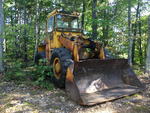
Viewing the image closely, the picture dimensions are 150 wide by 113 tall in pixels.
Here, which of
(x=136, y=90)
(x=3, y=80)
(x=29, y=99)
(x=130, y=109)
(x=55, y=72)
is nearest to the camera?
(x=130, y=109)

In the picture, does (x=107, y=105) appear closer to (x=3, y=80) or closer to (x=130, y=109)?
(x=130, y=109)

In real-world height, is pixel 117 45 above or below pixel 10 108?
above

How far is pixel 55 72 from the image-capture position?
5262 millimetres

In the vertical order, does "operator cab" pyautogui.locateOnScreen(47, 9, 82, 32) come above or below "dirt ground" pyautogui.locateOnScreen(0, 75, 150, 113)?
above

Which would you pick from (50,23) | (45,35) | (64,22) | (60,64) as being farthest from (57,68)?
(45,35)

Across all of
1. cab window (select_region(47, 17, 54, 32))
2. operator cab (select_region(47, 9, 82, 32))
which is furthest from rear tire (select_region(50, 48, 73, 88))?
cab window (select_region(47, 17, 54, 32))

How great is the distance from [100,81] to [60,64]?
131cm

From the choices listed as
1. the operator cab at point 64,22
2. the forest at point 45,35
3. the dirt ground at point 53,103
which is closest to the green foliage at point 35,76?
the forest at point 45,35

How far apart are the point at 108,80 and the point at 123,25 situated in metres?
6.12

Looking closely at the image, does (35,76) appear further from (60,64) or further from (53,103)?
(53,103)

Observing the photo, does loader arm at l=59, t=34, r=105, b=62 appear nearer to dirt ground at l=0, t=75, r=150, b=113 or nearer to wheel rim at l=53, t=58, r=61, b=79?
wheel rim at l=53, t=58, r=61, b=79

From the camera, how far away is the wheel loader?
4023mm

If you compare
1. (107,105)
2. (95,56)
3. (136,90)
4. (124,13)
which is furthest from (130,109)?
(124,13)

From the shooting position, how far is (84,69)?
4527 millimetres
